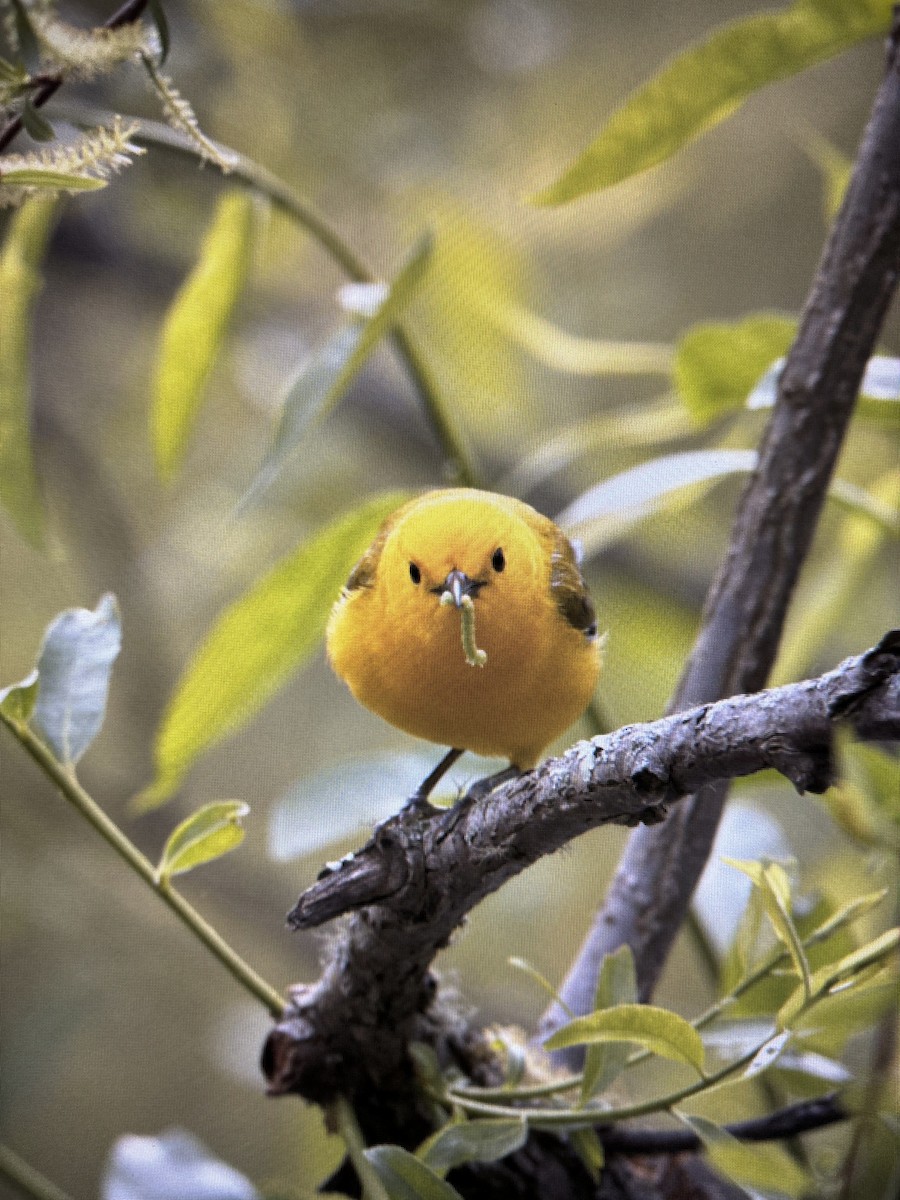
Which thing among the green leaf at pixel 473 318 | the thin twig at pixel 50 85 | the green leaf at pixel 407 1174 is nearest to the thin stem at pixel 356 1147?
the green leaf at pixel 407 1174

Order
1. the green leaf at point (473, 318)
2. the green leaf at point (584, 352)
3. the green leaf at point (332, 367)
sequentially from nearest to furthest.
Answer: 1. the green leaf at point (332, 367)
2. the green leaf at point (584, 352)
3. the green leaf at point (473, 318)

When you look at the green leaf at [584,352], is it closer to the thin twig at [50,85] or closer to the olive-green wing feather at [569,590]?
the olive-green wing feather at [569,590]

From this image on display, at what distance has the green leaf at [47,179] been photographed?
47cm

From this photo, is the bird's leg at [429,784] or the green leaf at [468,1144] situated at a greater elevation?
the bird's leg at [429,784]

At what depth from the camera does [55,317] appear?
203 centimetres

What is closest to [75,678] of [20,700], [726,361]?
[20,700]

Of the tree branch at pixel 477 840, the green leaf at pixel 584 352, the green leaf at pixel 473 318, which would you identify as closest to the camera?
the tree branch at pixel 477 840

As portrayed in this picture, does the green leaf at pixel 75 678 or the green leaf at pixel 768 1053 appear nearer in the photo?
the green leaf at pixel 768 1053

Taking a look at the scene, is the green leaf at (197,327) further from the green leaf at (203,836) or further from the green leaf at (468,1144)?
the green leaf at (468,1144)

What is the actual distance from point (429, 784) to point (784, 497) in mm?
366

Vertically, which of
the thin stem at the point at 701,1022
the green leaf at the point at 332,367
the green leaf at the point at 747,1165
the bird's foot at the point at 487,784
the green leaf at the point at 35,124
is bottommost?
the green leaf at the point at 747,1165

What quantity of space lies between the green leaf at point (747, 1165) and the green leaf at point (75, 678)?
413 mm

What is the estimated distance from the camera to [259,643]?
1.01 metres

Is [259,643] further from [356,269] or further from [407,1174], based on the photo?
[407,1174]
